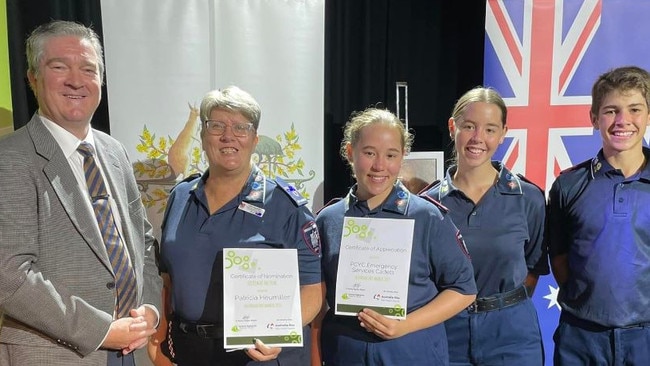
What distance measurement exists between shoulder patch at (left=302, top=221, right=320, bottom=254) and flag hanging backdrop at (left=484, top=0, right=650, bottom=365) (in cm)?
177

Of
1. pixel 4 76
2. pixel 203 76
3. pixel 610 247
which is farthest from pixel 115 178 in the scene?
pixel 610 247

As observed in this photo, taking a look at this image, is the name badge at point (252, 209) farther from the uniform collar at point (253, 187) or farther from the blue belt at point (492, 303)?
the blue belt at point (492, 303)

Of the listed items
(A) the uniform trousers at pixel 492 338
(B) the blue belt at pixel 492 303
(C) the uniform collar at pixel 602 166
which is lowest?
(A) the uniform trousers at pixel 492 338

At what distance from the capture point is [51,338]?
161 cm

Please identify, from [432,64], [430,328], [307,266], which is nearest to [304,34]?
[432,64]

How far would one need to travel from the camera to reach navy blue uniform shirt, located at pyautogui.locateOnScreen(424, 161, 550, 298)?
2.16m

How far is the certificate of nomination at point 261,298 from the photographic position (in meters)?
1.76

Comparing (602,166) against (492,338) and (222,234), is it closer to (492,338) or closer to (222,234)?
(492,338)

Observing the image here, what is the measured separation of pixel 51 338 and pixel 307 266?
0.82 meters

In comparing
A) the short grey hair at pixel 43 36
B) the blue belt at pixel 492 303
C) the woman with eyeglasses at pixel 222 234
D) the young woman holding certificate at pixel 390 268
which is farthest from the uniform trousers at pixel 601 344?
the short grey hair at pixel 43 36

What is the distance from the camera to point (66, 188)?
1629mm

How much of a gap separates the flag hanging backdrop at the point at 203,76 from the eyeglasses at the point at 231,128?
1258 millimetres

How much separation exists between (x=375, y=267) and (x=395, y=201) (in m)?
0.26

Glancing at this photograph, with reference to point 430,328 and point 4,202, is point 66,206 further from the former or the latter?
point 430,328
